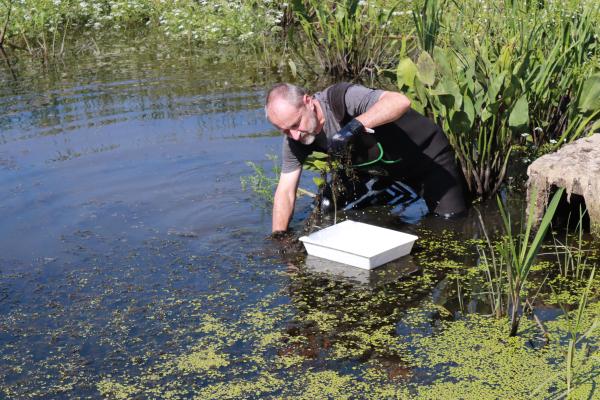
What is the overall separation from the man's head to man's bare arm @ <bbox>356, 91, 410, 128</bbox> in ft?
0.86

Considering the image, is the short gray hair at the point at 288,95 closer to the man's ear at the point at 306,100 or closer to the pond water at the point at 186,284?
the man's ear at the point at 306,100

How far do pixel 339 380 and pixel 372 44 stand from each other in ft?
19.6

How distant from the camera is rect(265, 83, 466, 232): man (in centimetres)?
468

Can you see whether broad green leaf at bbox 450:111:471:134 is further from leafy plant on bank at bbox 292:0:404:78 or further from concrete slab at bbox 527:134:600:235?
leafy plant on bank at bbox 292:0:404:78

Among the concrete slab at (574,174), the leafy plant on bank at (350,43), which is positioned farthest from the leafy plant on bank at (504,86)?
the leafy plant on bank at (350,43)

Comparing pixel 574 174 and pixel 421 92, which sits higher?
pixel 421 92

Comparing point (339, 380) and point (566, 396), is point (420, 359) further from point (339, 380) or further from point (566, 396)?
point (566, 396)

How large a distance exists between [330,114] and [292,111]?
14.6 inches

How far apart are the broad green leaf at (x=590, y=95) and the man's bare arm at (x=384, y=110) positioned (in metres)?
1.04

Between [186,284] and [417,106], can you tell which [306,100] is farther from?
[186,284]

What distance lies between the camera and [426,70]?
489cm

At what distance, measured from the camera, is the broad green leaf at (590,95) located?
4910mm

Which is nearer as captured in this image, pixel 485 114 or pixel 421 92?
pixel 485 114

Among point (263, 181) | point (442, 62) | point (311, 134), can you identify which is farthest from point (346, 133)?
point (263, 181)
